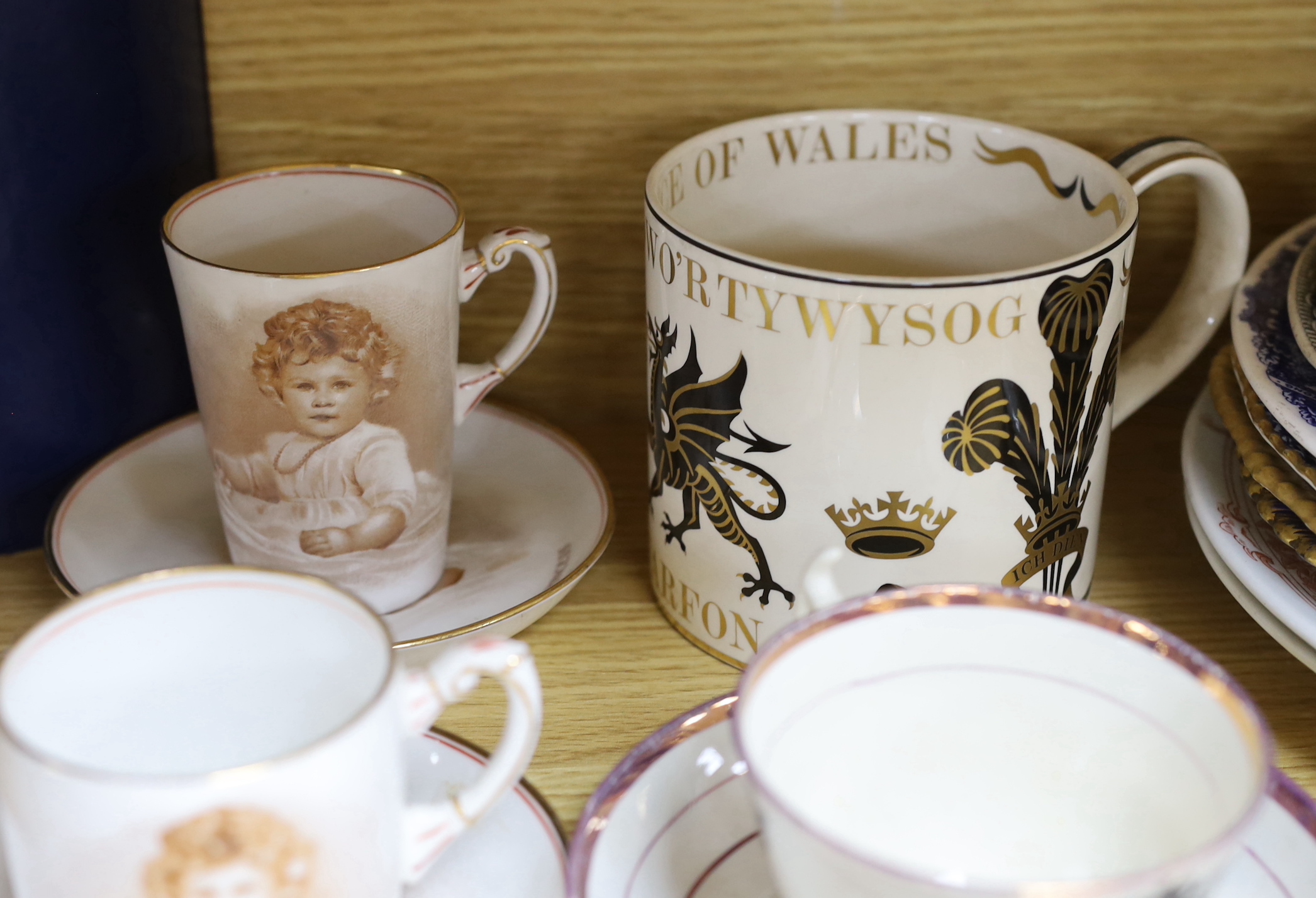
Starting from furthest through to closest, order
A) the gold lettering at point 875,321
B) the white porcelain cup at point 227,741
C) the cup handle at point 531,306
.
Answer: the cup handle at point 531,306 → the gold lettering at point 875,321 → the white porcelain cup at point 227,741

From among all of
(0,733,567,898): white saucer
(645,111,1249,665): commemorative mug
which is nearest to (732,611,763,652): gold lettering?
(645,111,1249,665): commemorative mug

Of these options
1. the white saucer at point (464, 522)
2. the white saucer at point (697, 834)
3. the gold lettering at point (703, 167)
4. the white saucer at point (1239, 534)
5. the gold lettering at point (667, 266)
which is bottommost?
the white saucer at point (464, 522)

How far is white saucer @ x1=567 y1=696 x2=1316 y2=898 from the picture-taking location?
1.16 feet

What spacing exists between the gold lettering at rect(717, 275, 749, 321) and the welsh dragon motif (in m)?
0.02

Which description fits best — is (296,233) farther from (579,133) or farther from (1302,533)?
(1302,533)

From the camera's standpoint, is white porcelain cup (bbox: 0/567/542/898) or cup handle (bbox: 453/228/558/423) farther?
cup handle (bbox: 453/228/558/423)

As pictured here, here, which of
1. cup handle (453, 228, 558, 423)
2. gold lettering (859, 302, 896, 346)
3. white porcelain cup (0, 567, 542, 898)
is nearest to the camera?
white porcelain cup (0, 567, 542, 898)

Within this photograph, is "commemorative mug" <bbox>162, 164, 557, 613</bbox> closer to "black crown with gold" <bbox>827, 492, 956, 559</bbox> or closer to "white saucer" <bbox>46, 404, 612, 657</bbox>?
"white saucer" <bbox>46, 404, 612, 657</bbox>

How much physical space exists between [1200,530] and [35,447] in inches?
18.1

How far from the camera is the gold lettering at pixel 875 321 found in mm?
394

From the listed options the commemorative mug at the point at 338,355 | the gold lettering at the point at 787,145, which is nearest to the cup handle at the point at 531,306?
the commemorative mug at the point at 338,355

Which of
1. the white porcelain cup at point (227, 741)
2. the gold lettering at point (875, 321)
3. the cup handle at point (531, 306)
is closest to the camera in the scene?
the white porcelain cup at point (227, 741)

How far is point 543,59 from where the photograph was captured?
1.86ft

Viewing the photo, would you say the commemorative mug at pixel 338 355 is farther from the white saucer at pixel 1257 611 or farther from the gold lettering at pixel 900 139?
the white saucer at pixel 1257 611
